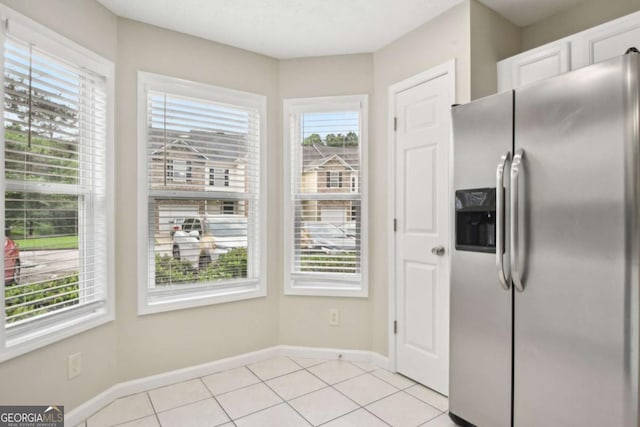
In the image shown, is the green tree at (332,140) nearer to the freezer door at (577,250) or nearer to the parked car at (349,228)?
the parked car at (349,228)

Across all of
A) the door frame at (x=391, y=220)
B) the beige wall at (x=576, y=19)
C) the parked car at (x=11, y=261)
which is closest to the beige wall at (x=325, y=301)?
the door frame at (x=391, y=220)

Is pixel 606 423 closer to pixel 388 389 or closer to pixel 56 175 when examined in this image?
pixel 388 389

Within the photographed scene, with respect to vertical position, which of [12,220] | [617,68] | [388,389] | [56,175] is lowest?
[388,389]

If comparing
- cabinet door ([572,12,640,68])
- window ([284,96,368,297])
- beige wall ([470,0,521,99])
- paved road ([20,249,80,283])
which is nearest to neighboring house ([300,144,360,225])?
window ([284,96,368,297])

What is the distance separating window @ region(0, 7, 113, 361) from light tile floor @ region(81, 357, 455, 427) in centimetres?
65

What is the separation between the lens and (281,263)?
3055mm

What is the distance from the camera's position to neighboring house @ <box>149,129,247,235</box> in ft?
8.45

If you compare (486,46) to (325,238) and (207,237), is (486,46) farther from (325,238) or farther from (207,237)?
(207,237)

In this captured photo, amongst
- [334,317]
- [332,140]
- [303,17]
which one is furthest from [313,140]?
[334,317]

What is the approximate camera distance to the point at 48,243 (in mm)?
1973

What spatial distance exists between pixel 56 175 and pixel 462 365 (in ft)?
8.20

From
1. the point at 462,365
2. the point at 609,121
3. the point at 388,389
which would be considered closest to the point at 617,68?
the point at 609,121

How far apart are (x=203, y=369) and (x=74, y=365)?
2.89 ft

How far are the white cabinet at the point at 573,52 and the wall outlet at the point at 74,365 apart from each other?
10.1 ft
